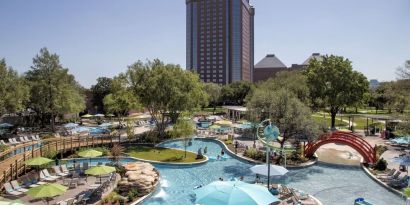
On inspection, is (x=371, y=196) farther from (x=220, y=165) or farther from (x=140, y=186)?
(x=140, y=186)

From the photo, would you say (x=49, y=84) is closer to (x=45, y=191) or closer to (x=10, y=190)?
(x=10, y=190)

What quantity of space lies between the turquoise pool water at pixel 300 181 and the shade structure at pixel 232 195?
23.8 feet

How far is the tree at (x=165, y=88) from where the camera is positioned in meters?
45.1

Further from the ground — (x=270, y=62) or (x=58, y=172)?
(x=270, y=62)

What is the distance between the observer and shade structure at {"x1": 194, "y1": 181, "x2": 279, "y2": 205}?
1516 centimetres

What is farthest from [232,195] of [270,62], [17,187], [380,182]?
[270,62]

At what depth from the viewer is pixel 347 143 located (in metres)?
32.5

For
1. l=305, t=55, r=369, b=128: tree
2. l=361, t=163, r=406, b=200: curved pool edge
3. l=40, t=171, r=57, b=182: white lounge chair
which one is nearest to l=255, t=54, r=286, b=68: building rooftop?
l=305, t=55, r=369, b=128: tree

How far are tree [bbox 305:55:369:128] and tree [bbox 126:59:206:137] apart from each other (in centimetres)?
2304

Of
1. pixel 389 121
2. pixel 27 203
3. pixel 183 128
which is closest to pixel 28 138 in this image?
pixel 183 128

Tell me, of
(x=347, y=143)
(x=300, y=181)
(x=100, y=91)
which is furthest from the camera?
(x=100, y=91)

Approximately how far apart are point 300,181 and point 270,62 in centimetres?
16767

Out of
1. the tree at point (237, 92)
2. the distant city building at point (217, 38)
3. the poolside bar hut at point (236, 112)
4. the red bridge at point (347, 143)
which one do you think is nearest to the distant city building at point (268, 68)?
the distant city building at point (217, 38)

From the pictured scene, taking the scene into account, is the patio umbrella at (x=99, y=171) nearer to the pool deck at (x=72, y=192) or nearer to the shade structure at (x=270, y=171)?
the pool deck at (x=72, y=192)
